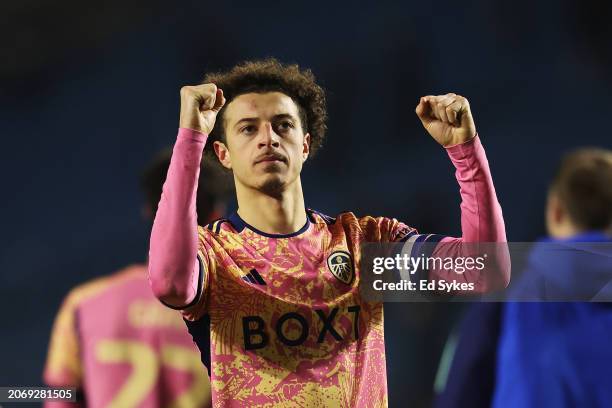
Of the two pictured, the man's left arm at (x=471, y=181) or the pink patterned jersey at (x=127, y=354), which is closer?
the man's left arm at (x=471, y=181)

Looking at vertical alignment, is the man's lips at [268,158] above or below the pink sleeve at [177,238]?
above

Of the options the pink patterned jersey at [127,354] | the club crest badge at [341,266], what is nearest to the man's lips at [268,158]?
the club crest badge at [341,266]

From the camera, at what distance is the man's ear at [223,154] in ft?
6.52

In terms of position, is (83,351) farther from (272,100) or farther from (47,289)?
(47,289)

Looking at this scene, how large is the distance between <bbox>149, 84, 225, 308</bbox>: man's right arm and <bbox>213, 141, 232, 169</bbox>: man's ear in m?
0.26

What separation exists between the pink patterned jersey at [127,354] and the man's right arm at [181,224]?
686 millimetres

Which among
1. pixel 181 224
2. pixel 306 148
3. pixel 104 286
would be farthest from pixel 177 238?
pixel 104 286

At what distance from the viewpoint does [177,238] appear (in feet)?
5.41

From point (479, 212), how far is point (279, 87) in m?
0.54

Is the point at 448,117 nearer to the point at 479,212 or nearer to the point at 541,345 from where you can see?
the point at 479,212

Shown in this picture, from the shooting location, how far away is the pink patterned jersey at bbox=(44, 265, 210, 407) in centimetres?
234

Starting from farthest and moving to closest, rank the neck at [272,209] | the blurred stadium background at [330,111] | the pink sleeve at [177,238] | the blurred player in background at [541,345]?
1. the blurred stadium background at [330,111]
2. the neck at [272,209]
3. the blurred player in background at [541,345]
4. the pink sleeve at [177,238]

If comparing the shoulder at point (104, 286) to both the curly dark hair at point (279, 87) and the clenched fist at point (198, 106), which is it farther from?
the clenched fist at point (198, 106)

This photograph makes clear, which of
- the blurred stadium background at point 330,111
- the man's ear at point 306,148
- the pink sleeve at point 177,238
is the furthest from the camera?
the blurred stadium background at point 330,111
